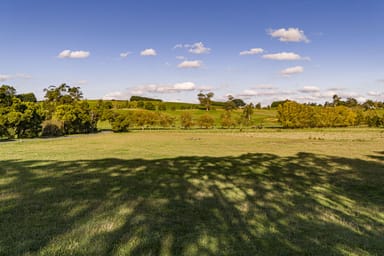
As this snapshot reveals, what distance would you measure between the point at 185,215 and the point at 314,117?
109 m

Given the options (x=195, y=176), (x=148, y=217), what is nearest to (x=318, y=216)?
(x=148, y=217)

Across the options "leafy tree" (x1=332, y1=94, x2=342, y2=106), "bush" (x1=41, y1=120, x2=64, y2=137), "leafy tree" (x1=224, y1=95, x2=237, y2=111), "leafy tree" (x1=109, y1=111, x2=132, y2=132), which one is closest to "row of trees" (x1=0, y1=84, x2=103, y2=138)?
"bush" (x1=41, y1=120, x2=64, y2=137)

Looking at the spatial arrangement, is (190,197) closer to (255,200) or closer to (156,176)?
(255,200)

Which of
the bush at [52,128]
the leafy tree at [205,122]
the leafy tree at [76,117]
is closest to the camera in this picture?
the bush at [52,128]

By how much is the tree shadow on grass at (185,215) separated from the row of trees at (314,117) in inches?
3750

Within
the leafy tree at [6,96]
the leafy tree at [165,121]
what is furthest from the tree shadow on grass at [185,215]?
the leafy tree at [165,121]

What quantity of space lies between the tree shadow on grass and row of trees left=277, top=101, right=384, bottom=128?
9526 centimetres

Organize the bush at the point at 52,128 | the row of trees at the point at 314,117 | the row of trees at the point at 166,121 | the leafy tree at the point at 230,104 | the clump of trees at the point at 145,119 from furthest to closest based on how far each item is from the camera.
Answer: the leafy tree at the point at 230,104 < the row of trees at the point at 314,117 < the row of trees at the point at 166,121 < the clump of trees at the point at 145,119 < the bush at the point at 52,128

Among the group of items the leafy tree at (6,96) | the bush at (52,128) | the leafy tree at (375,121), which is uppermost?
the leafy tree at (6,96)

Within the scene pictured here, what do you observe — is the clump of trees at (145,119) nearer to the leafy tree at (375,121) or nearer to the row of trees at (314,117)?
the row of trees at (314,117)

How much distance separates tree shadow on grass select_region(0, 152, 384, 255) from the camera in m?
5.53

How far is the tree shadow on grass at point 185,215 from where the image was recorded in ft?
18.1

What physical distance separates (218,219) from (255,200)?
263 cm

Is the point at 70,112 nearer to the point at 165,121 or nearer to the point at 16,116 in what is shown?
the point at 16,116
